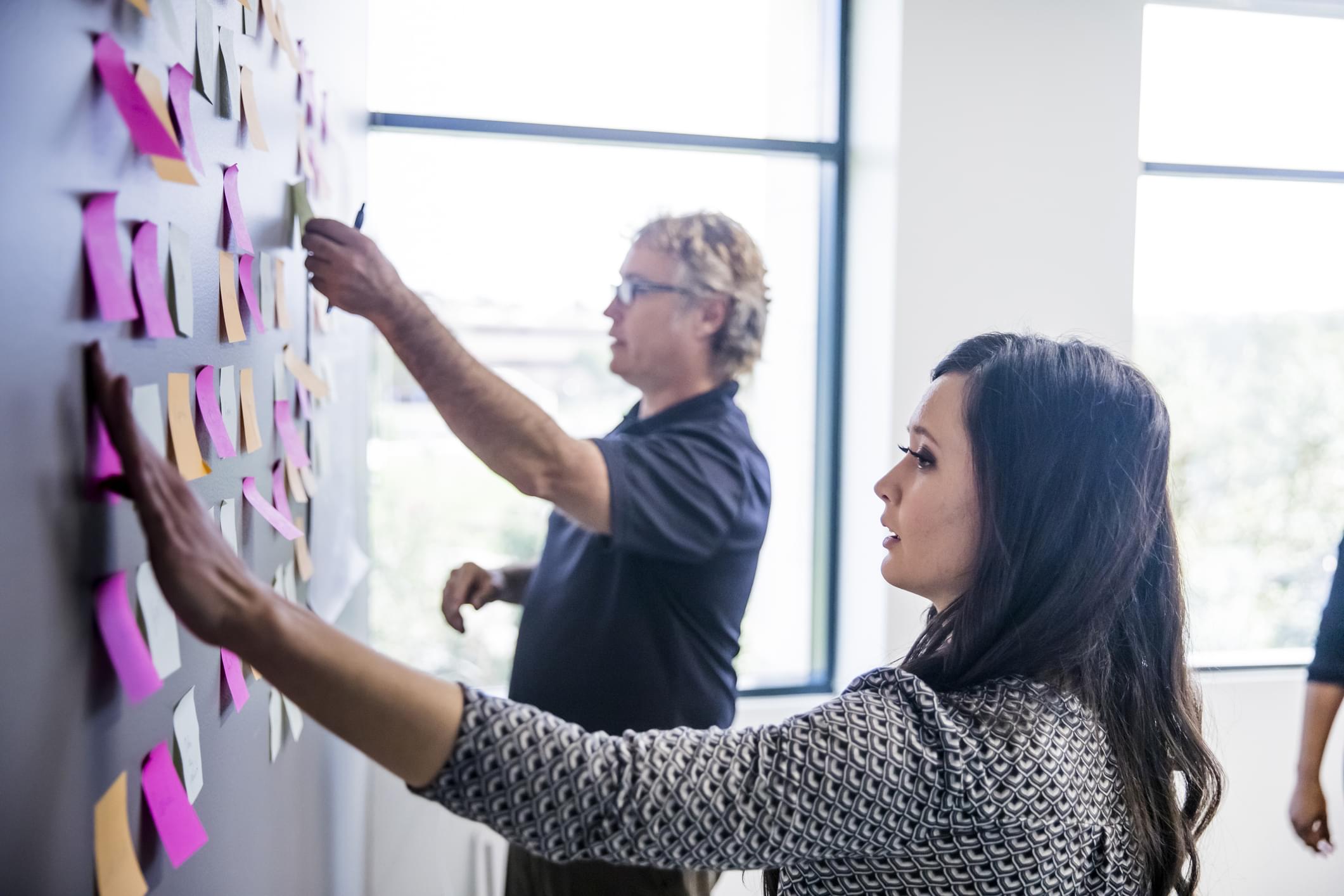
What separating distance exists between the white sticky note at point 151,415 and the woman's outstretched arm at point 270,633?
0.16 ft

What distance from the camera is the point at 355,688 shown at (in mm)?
632

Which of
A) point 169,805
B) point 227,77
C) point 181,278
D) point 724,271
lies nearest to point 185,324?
point 181,278

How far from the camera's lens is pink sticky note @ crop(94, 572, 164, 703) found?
62 cm

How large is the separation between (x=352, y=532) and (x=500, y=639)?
0.73 metres

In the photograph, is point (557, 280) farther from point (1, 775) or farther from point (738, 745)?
point (1, 775)

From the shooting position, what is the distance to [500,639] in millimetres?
2598

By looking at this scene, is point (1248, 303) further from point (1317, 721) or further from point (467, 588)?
point (467, 588)

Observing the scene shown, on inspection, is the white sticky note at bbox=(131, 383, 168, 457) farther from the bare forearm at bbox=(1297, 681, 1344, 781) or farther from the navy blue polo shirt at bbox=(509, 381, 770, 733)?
the bare forearm at bbox=(1297, 681, 1344, 781)

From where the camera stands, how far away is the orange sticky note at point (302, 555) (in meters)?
1.25

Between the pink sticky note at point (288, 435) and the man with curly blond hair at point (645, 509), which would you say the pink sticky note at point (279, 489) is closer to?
the pink sticky note at point (288, 435)

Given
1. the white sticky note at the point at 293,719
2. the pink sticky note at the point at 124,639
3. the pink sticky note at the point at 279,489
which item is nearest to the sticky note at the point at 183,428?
the pink sticky note at the point at 124,639

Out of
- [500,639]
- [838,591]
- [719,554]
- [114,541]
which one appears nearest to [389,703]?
[114,541]

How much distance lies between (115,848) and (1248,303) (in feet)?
10.6

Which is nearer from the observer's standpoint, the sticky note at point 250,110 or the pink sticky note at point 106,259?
the pink sticky note at point 106,259
